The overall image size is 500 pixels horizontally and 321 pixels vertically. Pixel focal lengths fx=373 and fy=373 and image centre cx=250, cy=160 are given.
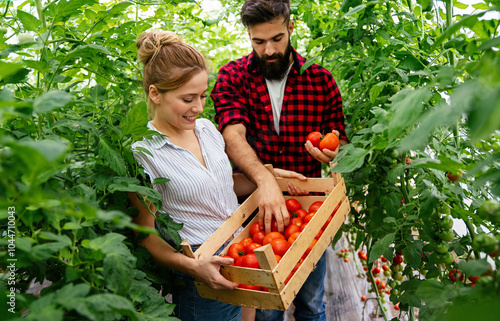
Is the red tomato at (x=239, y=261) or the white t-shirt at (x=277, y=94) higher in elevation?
the white t-shirt at (x=277, y=94)

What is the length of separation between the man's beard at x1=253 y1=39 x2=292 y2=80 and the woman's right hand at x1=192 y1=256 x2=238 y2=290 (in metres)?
1.17

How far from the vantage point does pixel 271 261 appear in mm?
1265

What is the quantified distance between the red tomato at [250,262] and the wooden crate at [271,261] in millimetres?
85

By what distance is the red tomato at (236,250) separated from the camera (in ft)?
5.03

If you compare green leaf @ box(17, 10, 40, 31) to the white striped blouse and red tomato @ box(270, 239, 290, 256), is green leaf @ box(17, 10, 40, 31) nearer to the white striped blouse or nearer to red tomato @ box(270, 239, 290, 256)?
the white striped blouse

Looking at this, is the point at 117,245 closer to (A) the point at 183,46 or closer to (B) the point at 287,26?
(A) the point at 183,46

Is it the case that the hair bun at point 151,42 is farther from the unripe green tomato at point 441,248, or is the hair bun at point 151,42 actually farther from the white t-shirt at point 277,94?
the unripe green tomato at point 441,248

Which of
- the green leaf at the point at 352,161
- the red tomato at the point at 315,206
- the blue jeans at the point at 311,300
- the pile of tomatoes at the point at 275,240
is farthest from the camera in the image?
the blue jeans at the point at 311,300

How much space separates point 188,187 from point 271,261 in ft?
1.59

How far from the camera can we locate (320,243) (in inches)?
60.0

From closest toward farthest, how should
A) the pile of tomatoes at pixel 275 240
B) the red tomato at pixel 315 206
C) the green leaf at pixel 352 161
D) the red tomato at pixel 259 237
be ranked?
1. the green leaf at pixel 352 161
2. the pile of tomatoes at pixel 275 240
3. the red tomato at pixel 259 237
4. the red tomato at pixel 315 206

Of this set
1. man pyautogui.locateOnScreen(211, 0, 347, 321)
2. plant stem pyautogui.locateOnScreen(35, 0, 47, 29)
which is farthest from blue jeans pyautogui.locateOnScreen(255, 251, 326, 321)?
plant stem pyautogui.locateOnScreen(35, 0, 47, 29)

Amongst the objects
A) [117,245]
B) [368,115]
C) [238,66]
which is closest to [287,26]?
[238,66]

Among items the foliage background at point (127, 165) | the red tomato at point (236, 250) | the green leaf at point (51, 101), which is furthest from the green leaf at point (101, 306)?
the red tomato at point (236, 250)
